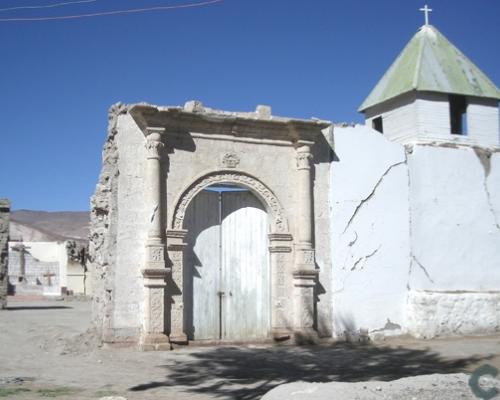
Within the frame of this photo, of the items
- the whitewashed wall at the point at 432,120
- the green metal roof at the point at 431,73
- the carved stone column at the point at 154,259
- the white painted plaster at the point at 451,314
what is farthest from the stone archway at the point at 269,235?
the green metal roof at the point at 431,73

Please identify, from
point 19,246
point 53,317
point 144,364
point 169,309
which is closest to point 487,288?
point 169,309

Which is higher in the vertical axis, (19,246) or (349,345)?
(19,246)

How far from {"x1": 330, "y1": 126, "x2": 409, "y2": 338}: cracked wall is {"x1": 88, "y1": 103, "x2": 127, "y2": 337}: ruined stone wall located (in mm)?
3965

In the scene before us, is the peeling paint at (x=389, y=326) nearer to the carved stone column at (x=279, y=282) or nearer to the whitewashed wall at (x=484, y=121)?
the carved stone column at (x=279, y=282)

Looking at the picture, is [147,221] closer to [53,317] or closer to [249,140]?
[249,140]

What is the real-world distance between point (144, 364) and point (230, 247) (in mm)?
3042

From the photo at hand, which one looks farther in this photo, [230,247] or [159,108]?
[230,247]

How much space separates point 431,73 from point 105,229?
23.4ft

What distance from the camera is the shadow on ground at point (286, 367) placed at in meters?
7.22

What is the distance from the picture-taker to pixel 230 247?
1108 centimetres

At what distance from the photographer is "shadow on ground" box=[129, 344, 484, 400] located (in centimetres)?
722

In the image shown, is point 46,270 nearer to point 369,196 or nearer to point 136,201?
point 136,201

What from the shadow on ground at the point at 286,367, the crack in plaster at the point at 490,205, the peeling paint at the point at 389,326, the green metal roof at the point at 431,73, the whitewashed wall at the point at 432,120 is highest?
the green metal roof at the point at 431,73

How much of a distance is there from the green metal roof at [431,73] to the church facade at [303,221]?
48 millimetres
